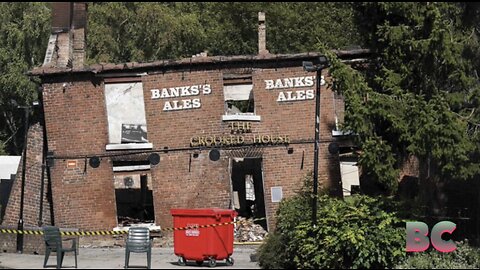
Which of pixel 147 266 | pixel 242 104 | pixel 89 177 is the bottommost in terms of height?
pixel 147 266

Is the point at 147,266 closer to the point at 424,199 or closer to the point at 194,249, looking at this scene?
the point at 194,249

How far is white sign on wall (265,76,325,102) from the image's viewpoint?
73.5 ft

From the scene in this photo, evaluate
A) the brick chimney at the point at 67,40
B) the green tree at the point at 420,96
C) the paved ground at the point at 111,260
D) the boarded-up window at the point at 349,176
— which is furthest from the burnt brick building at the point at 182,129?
the boarded-up window at the point at 349,176

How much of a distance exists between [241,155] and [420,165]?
5.88 metres

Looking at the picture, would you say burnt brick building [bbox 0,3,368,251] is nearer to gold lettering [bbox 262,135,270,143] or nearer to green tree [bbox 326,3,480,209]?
gold lettering [bbox 262,135,270,143]

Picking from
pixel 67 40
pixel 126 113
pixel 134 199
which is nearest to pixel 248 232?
pixel 126 113

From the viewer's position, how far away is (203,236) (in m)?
16.7

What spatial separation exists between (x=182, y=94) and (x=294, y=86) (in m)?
3.30

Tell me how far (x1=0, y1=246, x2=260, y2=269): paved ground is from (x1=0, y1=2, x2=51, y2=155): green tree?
15550 millimetres

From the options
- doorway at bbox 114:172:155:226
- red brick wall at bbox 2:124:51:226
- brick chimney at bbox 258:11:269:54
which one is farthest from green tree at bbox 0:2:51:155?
brick chimney at bbox 258:11:269:54

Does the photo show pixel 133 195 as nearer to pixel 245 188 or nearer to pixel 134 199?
pixel 134 199

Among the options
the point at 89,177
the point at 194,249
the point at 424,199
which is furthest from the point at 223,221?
the point at 89,177

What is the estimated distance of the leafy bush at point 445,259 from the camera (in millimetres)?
15992

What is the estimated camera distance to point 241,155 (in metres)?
22.5
